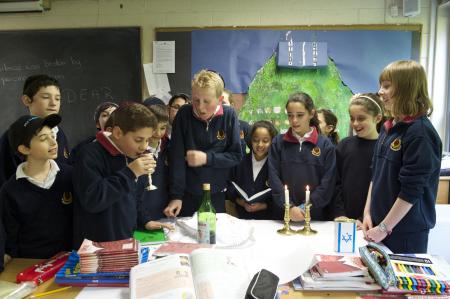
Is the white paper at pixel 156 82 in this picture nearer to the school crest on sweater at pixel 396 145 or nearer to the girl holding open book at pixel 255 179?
the girl holding open book at pixel 255 179

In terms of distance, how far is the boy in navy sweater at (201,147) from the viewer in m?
2.17

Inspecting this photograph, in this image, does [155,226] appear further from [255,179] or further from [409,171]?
[409,171]

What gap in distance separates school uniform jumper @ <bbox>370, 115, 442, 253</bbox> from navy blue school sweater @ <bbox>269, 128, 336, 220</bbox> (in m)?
0.34

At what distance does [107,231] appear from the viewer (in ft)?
5.37

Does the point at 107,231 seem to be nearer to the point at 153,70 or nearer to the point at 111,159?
the point at 111,159

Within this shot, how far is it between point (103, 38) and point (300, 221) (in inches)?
113

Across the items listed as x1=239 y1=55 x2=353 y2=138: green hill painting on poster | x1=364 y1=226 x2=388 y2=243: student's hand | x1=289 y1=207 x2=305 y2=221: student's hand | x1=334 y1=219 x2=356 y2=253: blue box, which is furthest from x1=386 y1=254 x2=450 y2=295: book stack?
x1=239 y1=55 x2=353 y2=138: green hill painting on poster

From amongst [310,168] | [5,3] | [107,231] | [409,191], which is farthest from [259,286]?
[5,3]

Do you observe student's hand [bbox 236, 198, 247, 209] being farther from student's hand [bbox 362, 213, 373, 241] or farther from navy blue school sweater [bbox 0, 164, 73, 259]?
navy blue school sweater [bbox 0, 164, 73, 259]

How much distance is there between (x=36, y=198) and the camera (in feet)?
5.32

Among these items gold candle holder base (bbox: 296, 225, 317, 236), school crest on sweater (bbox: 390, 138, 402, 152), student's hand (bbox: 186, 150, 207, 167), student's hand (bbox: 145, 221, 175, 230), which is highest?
school crest on sweater (bbox: 390, 138, 402, 152)

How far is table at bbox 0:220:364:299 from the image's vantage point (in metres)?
1.24

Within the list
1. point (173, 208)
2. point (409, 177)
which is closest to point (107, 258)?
point (173, 208)

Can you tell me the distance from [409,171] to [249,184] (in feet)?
3.40
